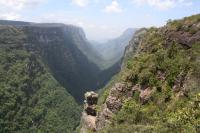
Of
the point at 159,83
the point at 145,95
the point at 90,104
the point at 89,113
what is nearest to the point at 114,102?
the point at 145,95

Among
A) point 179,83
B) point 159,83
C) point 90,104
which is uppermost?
point 179,83

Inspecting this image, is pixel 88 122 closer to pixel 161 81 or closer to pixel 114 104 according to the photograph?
pixel 114 104

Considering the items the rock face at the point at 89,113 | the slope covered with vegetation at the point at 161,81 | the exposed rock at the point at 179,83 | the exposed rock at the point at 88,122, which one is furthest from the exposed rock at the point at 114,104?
the rock face at the point at 89,113

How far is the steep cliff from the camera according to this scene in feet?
163

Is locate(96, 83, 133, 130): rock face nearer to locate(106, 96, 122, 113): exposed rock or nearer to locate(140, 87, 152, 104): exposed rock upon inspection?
locate(106, 96, 122, 113): exposed rock

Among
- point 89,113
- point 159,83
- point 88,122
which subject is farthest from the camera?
point 89,113

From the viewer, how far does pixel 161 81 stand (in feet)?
186

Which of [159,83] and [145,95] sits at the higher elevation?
[159,83]

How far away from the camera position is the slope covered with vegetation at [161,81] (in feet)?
161

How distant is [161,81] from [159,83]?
41 cm

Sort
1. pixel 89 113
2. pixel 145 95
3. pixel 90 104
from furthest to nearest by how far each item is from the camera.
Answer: pixel 90 104 < pixel 89 113 < pixel 145 95

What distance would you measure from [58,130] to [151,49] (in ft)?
455

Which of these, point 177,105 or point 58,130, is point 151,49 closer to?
point 177,105

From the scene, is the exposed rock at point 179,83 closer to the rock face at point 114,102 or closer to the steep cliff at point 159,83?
the steep cliff at point 159,83
